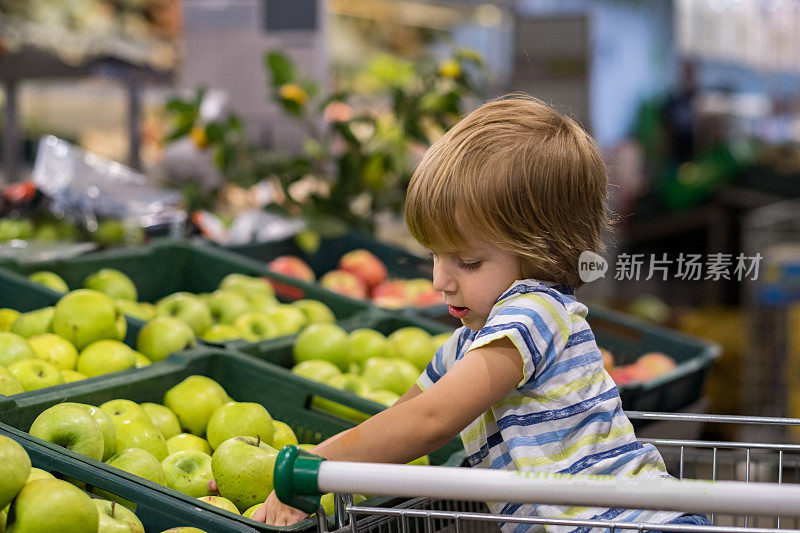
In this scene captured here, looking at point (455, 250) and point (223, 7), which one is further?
point (223, 7)

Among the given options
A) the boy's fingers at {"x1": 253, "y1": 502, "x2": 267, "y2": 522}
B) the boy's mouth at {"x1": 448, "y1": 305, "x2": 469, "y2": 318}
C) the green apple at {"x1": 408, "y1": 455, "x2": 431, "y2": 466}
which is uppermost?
the boy's mouth at {"x1": 448, "y1": 305, "x2": 469, "y2": 318}

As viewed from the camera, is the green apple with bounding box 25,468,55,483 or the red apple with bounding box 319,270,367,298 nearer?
the green apple with bounding box 25,468,55,483

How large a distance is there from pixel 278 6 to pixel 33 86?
132 centimetres

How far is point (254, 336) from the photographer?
2.24 m

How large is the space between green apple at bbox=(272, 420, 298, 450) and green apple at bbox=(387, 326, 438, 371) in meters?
0.53

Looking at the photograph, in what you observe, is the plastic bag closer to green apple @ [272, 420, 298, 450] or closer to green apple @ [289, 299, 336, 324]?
green apple @ [289, 299, 336, 324]

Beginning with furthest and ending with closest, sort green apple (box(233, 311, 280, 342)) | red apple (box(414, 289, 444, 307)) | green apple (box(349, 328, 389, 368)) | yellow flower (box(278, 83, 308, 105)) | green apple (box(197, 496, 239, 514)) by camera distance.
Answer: yellow flower (box(278, 83, 308, 105))
red apple (box(414, 289, 444, 307))
green apple (box(233, 311, 280, 342))
green apple (box(349, 328, 389, 368))
green apple (box(197, 496, 239, 514))

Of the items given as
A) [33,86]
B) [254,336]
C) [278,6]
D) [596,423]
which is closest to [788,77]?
[278,6]

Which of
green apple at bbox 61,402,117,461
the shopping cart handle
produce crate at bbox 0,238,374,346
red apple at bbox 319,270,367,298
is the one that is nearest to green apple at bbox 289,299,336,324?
produce crate at bbox 0,238,374,346

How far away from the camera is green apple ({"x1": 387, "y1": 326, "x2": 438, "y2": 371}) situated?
7.07ft

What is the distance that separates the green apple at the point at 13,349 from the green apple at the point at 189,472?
447mm

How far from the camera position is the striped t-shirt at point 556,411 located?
1213 millimetres

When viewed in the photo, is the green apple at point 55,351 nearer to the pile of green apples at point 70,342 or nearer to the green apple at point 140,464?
the pile of green apples at point 70,342

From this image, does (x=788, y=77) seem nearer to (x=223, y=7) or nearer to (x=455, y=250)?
(x=223, y=7)
